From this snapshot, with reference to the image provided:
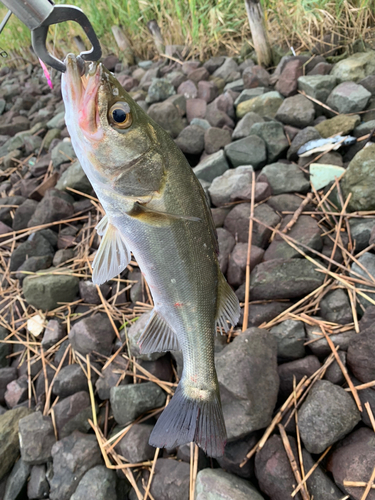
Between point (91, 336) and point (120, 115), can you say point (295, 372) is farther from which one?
point (120, 115)

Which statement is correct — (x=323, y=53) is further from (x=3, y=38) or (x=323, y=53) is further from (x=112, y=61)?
(x=3, y=38)

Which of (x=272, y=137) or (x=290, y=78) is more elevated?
(x=290, y=78)

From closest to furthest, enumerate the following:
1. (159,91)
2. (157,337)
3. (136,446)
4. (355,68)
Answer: (157,337) < (136,446) < (355,68) < (159,91)

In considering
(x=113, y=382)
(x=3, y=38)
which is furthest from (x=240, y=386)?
(x=3, y=38)

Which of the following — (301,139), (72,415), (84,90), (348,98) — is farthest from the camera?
(348,98)

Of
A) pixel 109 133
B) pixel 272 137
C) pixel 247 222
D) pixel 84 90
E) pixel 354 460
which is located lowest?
pixel 354 460

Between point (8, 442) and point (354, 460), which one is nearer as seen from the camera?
point (354, 460)

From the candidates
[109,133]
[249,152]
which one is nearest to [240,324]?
[109,133]

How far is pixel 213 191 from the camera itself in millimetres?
3201

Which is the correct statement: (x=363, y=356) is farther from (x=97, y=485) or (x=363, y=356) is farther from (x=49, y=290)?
(x=49, y=290)

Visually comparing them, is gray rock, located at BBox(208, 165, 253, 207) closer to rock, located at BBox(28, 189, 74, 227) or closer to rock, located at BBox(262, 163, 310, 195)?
rock, located at BBox(262, 163, 310, 195)

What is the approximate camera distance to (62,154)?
4.50m

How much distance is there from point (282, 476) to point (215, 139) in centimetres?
313

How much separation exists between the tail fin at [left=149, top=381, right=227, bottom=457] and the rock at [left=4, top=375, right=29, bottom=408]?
156 centimetres
